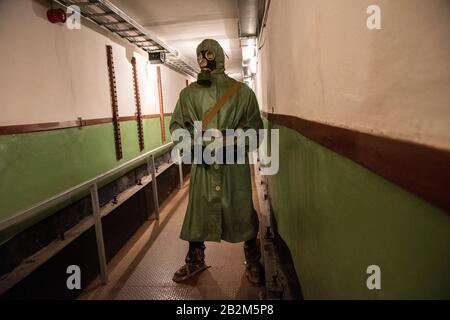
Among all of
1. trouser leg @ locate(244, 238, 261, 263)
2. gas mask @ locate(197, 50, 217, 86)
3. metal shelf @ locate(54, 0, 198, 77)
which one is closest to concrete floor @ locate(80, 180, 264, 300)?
trouser leg @ locate(244, 238, 261, 263)

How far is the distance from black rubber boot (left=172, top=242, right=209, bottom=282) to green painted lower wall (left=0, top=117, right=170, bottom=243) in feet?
4.36

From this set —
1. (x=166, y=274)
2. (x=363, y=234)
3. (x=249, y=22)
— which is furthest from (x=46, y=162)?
(x=249, y=22)

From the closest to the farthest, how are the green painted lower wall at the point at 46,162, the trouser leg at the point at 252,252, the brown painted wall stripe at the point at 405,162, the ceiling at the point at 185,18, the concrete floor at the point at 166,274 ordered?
the brown painted wall stripe at the point at 405,162 → the green painted lower wall at the point at 46,162 → the concrete floor at the point at 166,274 → the trouser leg at the point at 252,252 → the ceiling at the point at 185,18

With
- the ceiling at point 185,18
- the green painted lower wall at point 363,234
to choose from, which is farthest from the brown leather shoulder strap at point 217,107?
the ceiling at point 185,18

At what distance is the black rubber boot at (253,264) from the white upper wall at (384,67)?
5.45 ft

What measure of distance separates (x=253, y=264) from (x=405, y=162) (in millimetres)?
2252

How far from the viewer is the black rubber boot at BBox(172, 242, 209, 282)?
2.61 metres

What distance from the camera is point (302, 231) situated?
1.66 m

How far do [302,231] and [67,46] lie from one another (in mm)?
2902

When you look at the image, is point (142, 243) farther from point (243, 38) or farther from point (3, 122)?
point (243, 38)

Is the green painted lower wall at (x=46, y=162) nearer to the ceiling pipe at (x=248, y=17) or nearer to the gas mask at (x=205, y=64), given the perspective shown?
the gas mask at (x=205, y=64)

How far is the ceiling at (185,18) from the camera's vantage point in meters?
3.71

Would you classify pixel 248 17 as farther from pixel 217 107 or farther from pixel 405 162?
pixel 405 162

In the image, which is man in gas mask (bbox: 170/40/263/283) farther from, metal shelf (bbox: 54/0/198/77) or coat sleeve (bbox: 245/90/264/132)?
metal shelf (bbox: 54/0/198/77)
